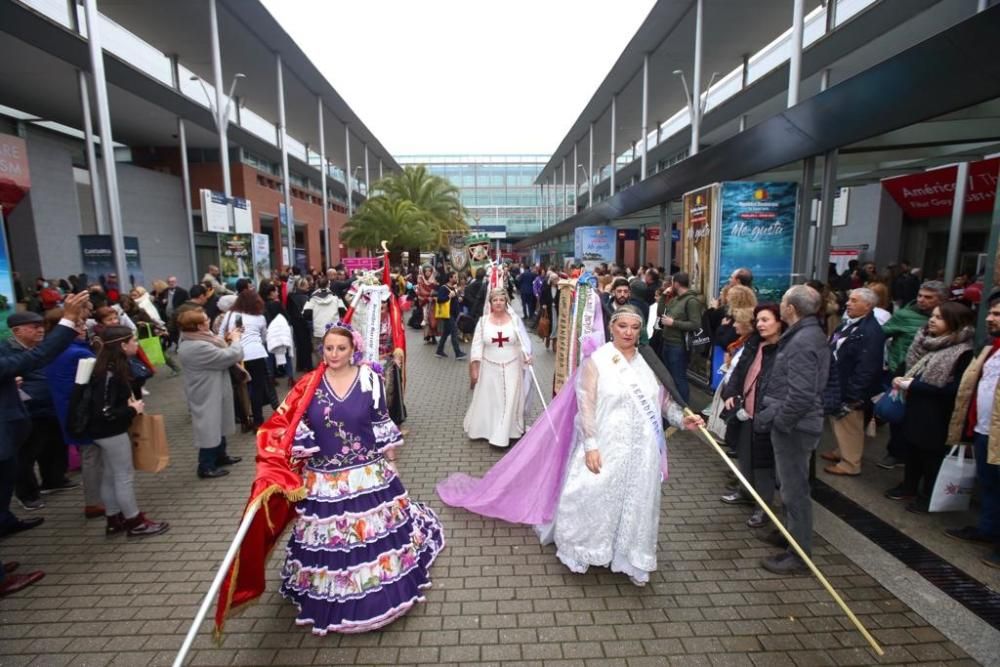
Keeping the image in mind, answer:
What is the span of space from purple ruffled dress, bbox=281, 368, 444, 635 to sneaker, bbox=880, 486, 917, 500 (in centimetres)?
439

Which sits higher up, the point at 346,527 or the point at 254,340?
the point at 254,340

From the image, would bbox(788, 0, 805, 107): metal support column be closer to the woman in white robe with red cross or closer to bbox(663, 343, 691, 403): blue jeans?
bbox(663, 343, 691, 403): blue jeans

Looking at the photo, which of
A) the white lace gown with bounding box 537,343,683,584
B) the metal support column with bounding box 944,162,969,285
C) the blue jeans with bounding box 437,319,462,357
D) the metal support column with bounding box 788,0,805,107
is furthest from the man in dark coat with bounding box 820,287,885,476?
the metal support column with bounding box 944,162,969,285

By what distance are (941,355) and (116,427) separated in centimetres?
678

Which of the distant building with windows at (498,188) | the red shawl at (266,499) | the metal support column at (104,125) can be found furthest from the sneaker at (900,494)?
the distant building with windows at (498,188)

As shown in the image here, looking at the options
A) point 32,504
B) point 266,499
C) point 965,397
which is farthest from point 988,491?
point 32,504

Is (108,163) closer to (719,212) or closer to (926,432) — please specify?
(719,212)

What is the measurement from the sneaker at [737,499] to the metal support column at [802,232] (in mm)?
4248

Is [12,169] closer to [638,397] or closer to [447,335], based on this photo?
[447,335]

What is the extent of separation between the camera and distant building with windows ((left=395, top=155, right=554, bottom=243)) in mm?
71000

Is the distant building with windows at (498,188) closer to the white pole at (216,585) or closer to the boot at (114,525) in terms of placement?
the boot at (114,525)

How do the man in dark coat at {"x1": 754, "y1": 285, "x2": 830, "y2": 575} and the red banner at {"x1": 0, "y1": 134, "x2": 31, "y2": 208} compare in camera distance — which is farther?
the red banner at {"x1": 0, "y1": 134, "x2": 31, "y2": 208}

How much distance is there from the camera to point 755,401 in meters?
4.04

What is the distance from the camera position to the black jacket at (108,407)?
4098 millimetres
